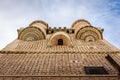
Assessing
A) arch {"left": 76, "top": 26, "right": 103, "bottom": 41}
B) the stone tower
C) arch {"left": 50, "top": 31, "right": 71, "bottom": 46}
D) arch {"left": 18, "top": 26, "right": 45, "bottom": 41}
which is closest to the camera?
the stone tower

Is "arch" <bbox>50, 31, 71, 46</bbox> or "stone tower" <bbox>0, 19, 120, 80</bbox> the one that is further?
"arch" <bbox>50, 31, 71, 46</bbox>

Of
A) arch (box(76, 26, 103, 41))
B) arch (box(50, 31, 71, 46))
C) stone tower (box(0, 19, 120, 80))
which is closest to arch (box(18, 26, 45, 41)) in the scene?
arch (box(50, 31, 71, 46))

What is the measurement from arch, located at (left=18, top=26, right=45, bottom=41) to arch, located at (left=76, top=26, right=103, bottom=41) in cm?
255

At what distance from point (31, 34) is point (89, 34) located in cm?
399

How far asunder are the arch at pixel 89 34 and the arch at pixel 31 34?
255cm

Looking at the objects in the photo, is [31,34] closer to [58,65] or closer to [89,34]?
[89,34]

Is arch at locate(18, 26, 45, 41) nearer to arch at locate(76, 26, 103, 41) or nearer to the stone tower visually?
arch at locate(76, 26, 103, 41)

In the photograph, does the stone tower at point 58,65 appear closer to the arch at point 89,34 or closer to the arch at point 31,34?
the arch at point 89,34

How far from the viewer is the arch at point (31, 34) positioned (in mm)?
18406

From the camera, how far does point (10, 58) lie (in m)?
11.3

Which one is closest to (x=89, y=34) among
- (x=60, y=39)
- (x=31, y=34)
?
(x=60, y=39)

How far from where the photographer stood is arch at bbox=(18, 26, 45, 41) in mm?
18406

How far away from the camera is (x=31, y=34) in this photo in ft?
61.1

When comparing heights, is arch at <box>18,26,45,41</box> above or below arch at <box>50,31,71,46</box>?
above
